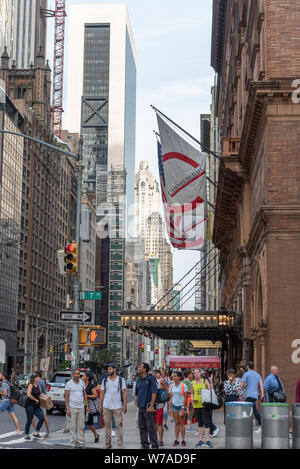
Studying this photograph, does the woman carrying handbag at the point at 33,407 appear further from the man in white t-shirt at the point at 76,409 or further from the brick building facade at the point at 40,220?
the brick building facade at the point at 40,220

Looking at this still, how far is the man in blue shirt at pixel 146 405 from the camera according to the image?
15.1 metres

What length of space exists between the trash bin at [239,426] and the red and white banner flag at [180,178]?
18.5 m

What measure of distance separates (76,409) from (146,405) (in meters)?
2.17

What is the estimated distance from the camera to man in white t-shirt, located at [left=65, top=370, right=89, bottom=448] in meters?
16.2

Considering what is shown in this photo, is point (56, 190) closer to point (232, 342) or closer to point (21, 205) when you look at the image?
point (21, 205)

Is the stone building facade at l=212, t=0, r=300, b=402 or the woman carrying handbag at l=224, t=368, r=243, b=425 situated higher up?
the stone building facade at l=212, t=0, r=300, b=402

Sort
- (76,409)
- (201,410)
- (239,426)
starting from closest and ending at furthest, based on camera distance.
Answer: (239,426) < (76,409) < (201,410)

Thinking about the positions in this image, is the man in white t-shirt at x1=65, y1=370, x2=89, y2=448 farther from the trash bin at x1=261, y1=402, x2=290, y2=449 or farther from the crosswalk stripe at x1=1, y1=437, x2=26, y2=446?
the trash bin at x1=261, y1=402, x2=290, y2=449

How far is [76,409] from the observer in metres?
16.5

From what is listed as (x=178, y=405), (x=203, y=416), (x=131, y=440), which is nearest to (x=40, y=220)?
(x=131, y=440)

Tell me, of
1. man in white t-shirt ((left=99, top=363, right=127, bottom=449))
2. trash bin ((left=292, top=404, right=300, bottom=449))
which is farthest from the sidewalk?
trash bin ((left=292, top=404, right=300, bottom=449))

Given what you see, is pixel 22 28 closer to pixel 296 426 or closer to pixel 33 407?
pixel 33 407

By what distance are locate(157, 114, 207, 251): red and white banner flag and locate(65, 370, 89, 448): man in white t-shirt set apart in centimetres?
1649

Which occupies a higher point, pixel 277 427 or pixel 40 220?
pixel 40 220
